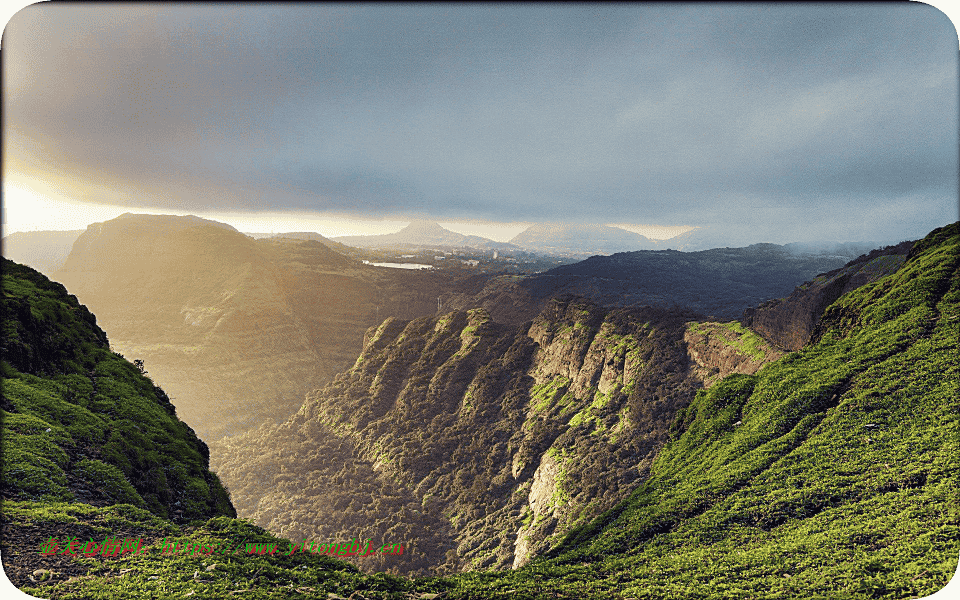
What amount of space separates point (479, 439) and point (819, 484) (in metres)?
52.6

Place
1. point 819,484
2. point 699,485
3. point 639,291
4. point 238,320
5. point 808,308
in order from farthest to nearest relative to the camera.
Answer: point 639,291
point 238,320
point 808,308
point 699,485
point 819,484

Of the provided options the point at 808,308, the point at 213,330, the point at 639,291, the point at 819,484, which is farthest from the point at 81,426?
the point at 639,291

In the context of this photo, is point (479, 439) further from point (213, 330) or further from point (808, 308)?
point (213, 330)

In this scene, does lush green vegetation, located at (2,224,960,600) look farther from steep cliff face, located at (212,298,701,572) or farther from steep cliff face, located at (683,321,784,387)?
steep cliff face, located at (212,298,701,572)

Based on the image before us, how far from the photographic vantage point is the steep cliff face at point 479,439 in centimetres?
4644

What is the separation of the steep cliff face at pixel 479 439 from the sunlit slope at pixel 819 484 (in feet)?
65.2

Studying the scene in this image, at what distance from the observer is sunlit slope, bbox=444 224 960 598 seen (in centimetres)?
1286

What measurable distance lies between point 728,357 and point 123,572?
181 ft

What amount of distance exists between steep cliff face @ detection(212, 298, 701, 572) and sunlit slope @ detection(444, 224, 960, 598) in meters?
19.9

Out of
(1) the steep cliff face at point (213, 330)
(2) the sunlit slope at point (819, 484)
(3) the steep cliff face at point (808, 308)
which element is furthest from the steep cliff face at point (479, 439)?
(1) the steep cliff face at point (213, 330)

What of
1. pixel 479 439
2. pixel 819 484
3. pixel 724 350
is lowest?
pixel 479 439

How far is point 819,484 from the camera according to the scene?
17.2m

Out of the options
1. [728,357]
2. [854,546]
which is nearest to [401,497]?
[728,357]

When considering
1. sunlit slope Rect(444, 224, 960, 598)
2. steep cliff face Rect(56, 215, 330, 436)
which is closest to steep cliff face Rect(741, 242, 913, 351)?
sunlit slope Rect(444, 224, 960, 598)
